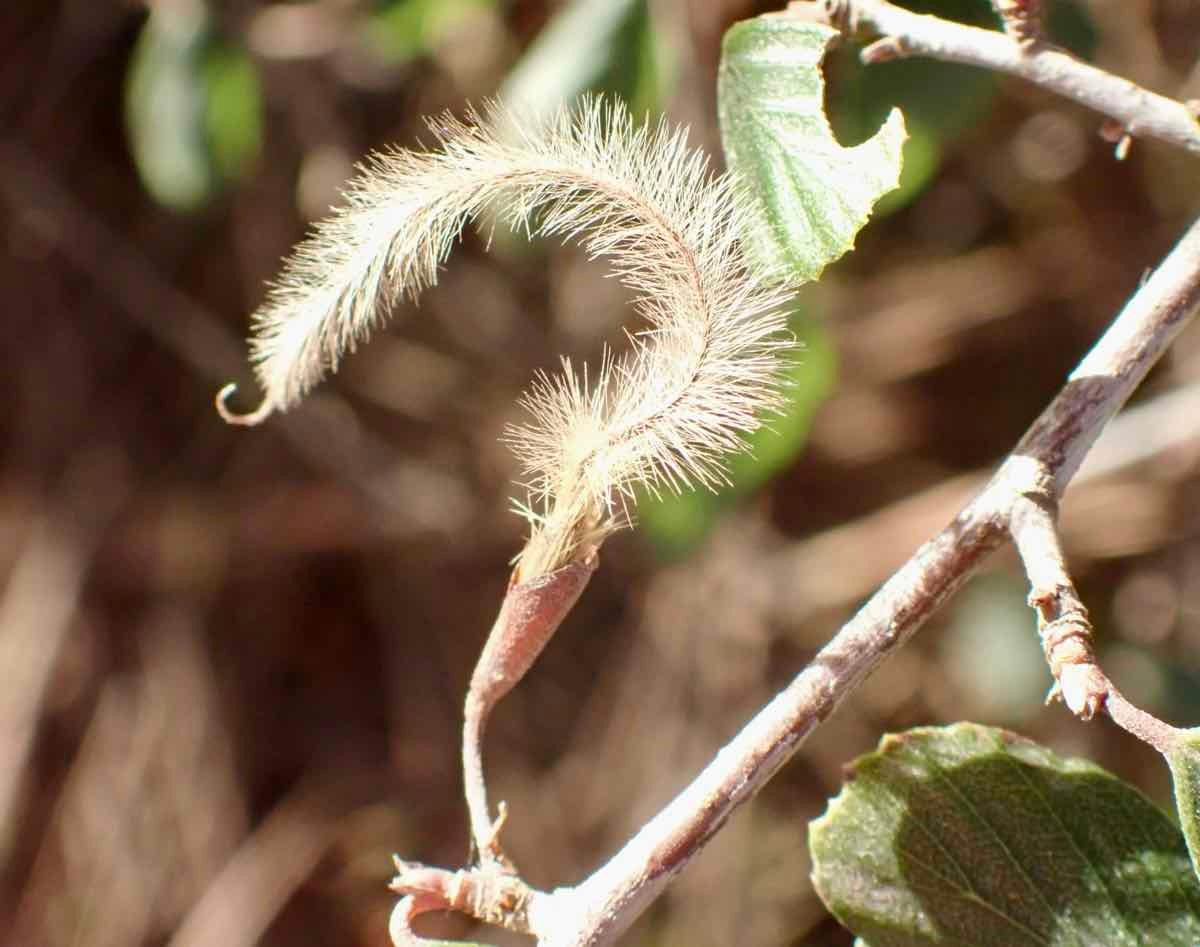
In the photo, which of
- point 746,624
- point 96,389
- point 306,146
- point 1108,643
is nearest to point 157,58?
point 306,146

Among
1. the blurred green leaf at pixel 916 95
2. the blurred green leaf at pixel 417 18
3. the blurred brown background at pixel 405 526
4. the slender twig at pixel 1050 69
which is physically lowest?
the blurred brown background at pixel 405 526

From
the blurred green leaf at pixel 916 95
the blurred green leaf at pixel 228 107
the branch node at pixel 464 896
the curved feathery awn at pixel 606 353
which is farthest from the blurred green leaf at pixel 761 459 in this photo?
the blurred green leaf at pixel 228 107

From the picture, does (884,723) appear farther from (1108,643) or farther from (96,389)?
(96,389)

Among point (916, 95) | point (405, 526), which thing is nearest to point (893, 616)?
point (916, 95)

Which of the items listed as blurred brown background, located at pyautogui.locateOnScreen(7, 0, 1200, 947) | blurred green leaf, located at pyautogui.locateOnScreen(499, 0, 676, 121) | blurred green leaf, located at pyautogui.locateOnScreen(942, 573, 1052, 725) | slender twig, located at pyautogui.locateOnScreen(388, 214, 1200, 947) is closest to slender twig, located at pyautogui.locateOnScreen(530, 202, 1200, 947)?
slender twig, located at pyautogui.locateOnScreen(388, 214, 1200, 947)

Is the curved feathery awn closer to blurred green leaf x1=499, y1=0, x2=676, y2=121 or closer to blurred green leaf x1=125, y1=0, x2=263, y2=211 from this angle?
blurred green leaf x1=499, y1=0, x2=676, y2=121

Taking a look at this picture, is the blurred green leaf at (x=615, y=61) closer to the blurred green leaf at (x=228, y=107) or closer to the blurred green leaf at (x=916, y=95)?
the blurred green leaf at (x=916, y=95)

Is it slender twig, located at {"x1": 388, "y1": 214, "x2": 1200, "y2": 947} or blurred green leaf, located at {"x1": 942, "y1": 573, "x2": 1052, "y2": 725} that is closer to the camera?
slender twig, located at {"x1": 388, "y1": 214, "x2": 1200, "y2": 947}
